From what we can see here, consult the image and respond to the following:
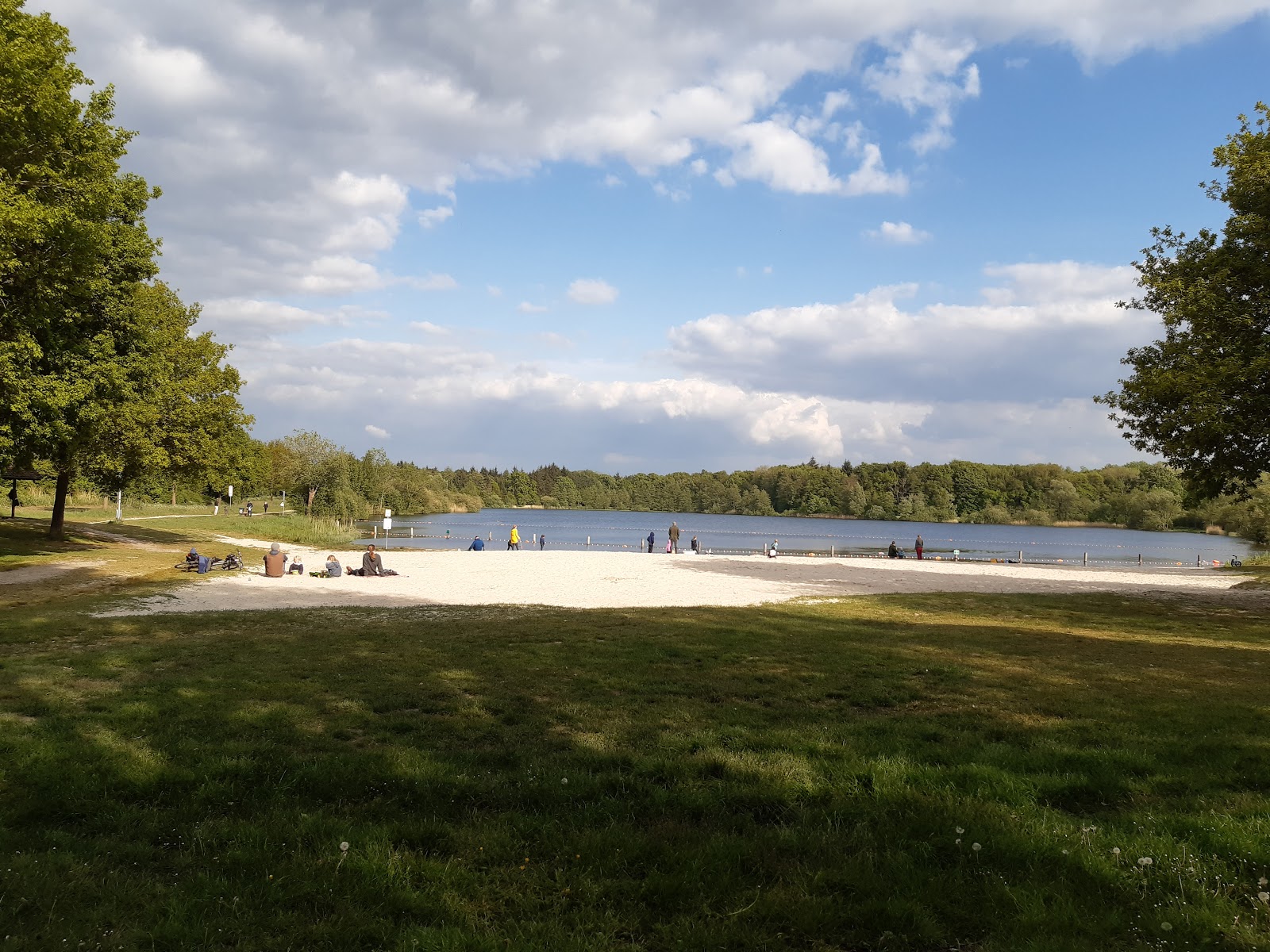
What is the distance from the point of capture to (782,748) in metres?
6.01

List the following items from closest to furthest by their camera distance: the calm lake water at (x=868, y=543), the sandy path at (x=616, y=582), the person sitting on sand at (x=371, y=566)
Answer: the sandy path at (x=616, y=582) < the person sitting on sand at (x=371, y=566) < the calm lake water at (x=868, y=543)

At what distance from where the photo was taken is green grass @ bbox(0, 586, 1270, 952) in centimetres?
353

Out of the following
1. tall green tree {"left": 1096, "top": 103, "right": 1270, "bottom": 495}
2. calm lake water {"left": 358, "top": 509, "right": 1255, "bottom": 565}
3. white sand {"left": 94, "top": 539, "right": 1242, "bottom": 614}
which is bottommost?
calm lake water {"left": 358, "top": 509, "right": 1255, "bottom": 565}

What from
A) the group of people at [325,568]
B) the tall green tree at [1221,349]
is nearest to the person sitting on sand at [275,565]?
the group of people at [325,568]

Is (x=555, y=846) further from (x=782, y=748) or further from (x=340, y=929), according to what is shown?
(x=782, y=748)

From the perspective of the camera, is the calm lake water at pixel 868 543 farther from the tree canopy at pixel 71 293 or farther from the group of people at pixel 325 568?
the group of people at pixel 325 568

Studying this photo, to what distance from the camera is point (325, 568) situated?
28.3m

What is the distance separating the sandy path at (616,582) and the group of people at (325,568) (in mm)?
580

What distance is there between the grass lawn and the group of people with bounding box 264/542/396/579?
52.1 ft

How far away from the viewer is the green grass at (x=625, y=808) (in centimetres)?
353

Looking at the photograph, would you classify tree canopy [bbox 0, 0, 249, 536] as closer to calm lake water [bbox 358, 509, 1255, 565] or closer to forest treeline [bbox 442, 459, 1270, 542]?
calm lake water [bbox 358, 509, 1255, 565]

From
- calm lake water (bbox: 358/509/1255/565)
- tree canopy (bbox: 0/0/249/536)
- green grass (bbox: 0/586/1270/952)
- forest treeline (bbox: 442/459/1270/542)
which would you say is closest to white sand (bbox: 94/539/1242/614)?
tree canopy (bbox: 0/0/249/536)

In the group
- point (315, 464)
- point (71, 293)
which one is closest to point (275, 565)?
point (71, 293)

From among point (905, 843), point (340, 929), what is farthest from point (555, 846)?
point (905, 843)
